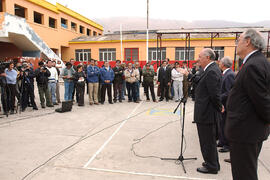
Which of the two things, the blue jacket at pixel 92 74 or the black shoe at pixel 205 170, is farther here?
the blue jacket at pixel 92 74

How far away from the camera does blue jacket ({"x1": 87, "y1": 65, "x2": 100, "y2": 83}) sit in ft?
29.3

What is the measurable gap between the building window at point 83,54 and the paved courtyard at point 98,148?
22.8 meters

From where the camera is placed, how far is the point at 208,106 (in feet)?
10.3

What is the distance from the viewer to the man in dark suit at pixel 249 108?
198 centimetres

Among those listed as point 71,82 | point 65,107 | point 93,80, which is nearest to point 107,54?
point 93,80

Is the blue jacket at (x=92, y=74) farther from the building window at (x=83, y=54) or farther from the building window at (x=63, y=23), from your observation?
the building window at (x=63, y=23)

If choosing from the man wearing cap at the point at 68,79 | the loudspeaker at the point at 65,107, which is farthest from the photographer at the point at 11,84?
the man wearing cap at the point at 68,79

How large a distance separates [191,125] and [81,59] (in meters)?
25.7

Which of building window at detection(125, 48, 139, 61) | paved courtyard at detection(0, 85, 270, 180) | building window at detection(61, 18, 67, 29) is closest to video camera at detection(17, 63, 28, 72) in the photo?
paved courtyard at detection(0, 85, 270, 180)

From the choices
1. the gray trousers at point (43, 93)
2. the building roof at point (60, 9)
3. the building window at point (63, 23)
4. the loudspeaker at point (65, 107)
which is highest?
the building roof at point (60, 9)

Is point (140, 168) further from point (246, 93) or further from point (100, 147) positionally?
point (246, 93)

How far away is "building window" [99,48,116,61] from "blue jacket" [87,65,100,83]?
1938 centimetres

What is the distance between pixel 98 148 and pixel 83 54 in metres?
26.5

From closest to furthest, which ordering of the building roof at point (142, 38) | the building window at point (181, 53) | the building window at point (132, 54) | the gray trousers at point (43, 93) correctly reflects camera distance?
the gray trousers at point (43, 93), the building roof at point (142, 38), the building window at point (181, 53), the building window at point (132, 54)
